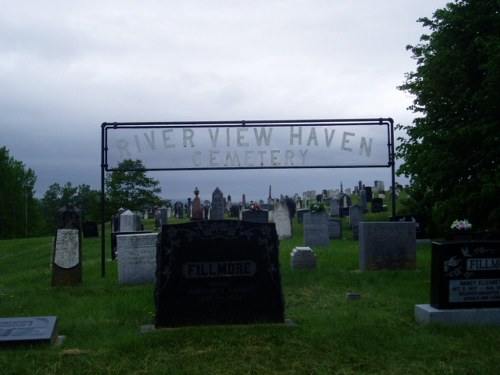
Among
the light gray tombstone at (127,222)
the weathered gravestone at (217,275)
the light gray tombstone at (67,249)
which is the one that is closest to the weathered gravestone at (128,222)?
the light gray tombstone at (127,222)

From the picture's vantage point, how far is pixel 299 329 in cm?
700

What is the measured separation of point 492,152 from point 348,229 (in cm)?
1213

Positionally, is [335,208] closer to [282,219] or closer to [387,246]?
[282,219]

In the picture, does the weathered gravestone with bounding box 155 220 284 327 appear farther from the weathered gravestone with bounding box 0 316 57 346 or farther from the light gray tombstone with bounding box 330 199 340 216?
the light gray tombstone with bounding box 330 199 340 216

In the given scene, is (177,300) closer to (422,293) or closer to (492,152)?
(422,293)

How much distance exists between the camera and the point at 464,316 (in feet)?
24.1

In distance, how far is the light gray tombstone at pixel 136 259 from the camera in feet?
38.8

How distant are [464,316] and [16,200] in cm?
6685

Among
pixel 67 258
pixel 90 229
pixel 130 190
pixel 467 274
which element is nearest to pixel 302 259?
pixel 67 258

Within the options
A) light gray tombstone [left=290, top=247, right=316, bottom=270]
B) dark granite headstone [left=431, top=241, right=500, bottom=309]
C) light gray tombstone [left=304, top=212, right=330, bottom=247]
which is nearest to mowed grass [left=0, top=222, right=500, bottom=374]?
dark granite headstone [left=431, top=241, right=500, bottom=309]

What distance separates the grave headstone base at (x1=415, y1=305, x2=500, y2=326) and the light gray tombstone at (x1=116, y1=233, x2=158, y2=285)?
19.9ft

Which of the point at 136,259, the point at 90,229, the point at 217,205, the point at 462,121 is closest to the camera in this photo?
the point at 136,259

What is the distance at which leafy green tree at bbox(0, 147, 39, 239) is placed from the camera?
2579 inches

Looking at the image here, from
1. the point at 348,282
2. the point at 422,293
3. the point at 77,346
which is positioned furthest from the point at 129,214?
the point at 77,346
